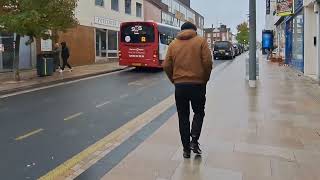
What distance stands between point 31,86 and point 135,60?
9338mm

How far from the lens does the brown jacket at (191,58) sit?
6.38 metres

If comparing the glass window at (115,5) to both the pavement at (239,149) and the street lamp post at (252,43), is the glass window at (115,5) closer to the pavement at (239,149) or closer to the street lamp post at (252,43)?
the street lamp post at (252,43)

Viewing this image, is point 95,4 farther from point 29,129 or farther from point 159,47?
point 29,129

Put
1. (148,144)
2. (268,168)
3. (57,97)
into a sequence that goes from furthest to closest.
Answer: (57,97) < (148,144) < (268,168)

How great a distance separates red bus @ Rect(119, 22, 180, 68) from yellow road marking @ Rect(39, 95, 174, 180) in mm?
13172

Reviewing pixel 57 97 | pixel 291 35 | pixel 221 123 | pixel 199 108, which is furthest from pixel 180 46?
pixel 291 35

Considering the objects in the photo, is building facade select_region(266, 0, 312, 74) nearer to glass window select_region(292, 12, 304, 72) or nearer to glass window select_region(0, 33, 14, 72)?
glass window select_region(292, 12, 304, 72)

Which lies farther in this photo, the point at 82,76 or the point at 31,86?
the point at 82,76

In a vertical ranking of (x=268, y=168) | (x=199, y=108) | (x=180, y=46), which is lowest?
(x=268, y=168)

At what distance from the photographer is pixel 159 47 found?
86.3 feet

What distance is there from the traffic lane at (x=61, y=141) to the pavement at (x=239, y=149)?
0.76m

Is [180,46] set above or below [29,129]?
above

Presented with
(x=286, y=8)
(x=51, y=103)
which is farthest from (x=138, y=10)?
(x=51, y=103)

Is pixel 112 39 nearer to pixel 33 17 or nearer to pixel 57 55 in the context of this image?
pixel 57 55
